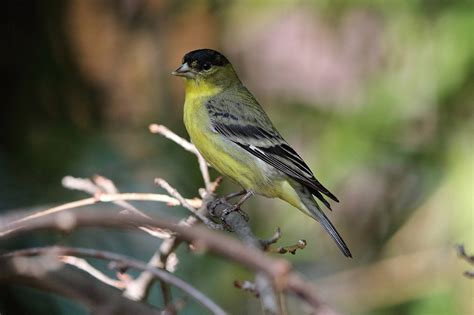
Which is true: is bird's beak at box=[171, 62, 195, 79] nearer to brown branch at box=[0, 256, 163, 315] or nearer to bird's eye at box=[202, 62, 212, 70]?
bird's eye at box=[202, 62, 212, 70]

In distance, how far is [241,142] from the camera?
381 cm

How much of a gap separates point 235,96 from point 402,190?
1.26 metres

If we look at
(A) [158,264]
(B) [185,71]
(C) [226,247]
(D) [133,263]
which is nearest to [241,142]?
(B) [185,71]

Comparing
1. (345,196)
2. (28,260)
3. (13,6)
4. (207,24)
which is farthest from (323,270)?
(28,260)

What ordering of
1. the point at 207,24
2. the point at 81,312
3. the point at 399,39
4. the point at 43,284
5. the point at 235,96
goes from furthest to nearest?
the point at 207,24
the point at 399,39
the point at 235,96
the point at 81,312
the point at 43,284

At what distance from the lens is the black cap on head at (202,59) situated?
3.98 metres

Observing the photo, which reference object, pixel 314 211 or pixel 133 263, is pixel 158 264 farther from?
pixel 314 211

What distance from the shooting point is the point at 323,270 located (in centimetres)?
491

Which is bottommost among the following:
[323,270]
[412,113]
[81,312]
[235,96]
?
[81,312]

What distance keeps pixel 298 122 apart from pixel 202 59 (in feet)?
3.08

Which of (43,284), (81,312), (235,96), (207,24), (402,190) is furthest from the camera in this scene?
(207,24)

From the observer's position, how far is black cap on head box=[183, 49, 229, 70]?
13.1ft

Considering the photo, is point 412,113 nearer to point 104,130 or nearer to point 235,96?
point 235,96

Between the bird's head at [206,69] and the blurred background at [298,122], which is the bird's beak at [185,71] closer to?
the bird's head at [206,69]
